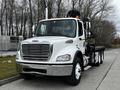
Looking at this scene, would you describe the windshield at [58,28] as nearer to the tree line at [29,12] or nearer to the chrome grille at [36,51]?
the chrome grille at [36,51]

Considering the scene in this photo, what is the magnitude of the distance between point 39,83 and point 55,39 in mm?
1878

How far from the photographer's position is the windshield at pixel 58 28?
10.5m

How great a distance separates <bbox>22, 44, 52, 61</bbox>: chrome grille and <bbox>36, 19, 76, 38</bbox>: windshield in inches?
58.6

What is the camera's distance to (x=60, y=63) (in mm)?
8969

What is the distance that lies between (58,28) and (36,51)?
1.87 m

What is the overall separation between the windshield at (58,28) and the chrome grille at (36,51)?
1.49 m

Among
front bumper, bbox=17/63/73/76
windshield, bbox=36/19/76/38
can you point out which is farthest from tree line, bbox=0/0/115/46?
front bumper, bbox=17/63/73/76

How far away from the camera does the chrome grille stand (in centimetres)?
917

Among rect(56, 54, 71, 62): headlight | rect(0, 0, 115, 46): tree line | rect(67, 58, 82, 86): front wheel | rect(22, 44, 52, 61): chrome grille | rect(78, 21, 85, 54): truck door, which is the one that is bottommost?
rect(67, 58, 82, 86): front wheel

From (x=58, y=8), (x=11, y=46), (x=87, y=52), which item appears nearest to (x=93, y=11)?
(x=58, y=8)

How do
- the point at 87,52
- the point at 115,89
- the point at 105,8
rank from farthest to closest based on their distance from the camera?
the point at 105,8 < the point at 87,52 < the point at 115,89

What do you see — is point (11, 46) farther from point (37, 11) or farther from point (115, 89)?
point (37, 11)

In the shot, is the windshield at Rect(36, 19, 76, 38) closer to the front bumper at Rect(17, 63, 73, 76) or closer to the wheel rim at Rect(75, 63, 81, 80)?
the wheel rim at Rect(75, 63, 81, 80)

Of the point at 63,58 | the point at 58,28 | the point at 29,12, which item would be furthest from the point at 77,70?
the point at 29,12
